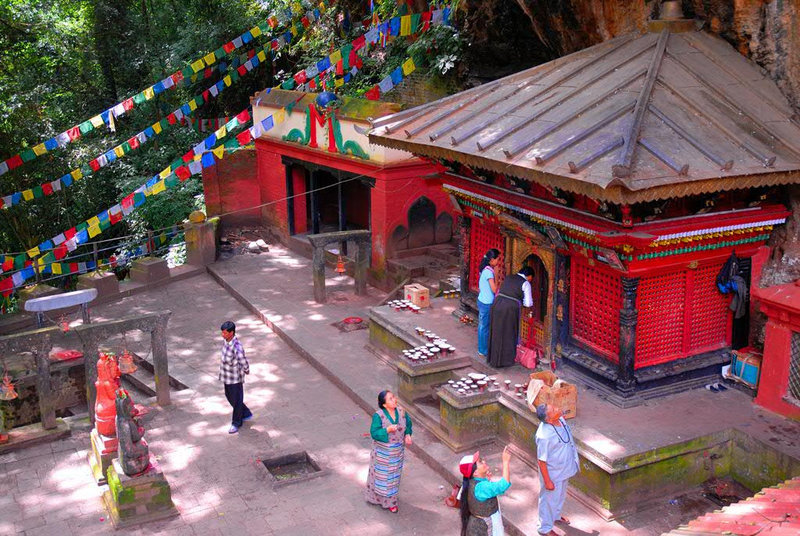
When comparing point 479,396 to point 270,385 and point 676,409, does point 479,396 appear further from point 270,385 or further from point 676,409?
point 270,385

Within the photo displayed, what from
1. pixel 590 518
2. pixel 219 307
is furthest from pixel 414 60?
pixel 590 518

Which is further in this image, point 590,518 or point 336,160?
point 336,160

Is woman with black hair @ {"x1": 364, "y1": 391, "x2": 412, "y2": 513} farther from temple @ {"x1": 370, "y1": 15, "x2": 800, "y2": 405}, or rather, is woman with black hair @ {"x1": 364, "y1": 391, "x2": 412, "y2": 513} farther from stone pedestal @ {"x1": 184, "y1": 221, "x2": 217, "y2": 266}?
stone pedestal @ {"x1": 184, "y1": 221, "x2": 217, "y2": 266}

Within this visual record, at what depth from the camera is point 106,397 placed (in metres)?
9.98

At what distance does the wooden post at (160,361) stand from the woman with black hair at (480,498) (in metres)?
6.32

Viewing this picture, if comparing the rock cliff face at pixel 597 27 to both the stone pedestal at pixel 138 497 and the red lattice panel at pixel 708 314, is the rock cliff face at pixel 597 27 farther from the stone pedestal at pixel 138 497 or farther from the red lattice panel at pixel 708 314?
the stone pedestal at pixel 138 497

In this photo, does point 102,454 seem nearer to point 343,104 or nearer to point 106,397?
point 106,397

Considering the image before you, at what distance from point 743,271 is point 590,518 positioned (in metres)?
4.23

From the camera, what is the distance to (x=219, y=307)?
1733 cm

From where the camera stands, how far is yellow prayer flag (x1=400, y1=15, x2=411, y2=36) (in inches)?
714

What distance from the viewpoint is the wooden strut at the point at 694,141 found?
8698mm

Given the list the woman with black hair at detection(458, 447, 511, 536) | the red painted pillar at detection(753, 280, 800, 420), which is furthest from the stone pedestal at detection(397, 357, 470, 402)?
the woman with black hair at detection(458, 447, 511, 536)

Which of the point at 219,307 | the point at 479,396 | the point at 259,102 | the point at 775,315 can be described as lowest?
the point at 219,307

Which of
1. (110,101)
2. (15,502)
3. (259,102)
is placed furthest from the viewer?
(110,101)
